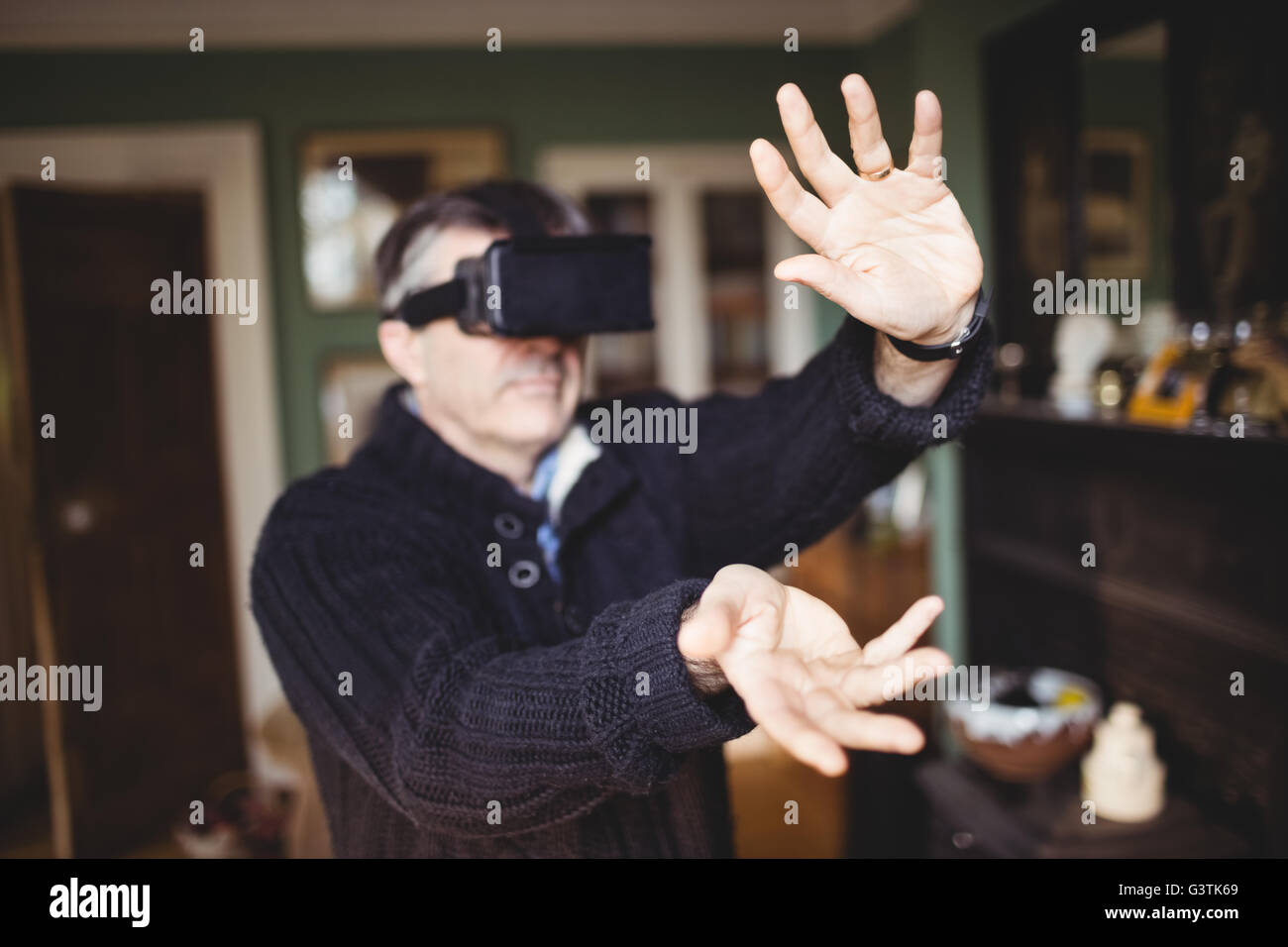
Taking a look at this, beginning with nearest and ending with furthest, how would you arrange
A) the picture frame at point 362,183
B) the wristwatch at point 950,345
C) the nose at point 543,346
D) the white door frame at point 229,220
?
the wristwatch at point 950,345 < the nose at point 543,346 < the white door frame at point 229,220 < the picture frame at point 362,183

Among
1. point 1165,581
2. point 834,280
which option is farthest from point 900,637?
point 1165,581

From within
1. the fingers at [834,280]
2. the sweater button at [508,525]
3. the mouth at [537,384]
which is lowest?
the sweater button at [508,525]

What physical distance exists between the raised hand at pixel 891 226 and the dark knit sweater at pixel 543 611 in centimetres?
14

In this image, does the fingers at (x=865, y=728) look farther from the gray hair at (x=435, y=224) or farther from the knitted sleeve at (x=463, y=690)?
the gray hair at (x=435, y=224)

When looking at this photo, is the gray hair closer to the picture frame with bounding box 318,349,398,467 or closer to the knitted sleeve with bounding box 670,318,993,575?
the knitted sleeve with bounding box 670,318,993,575

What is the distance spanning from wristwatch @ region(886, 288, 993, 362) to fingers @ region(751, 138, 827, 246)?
114 mm

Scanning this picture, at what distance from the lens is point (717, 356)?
11.9ft

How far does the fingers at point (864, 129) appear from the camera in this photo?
653 millimetres

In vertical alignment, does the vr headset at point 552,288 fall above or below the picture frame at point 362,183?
below

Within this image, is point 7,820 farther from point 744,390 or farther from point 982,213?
point 982,213

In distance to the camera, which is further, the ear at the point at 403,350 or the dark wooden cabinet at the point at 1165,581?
the dark wooden cabinet at the point at 1165,581

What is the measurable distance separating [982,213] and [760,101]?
140 cm

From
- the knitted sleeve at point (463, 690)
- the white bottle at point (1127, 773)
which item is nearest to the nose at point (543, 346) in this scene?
the knitted sleeve at point (463, 690)

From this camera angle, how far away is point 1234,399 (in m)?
1.43
